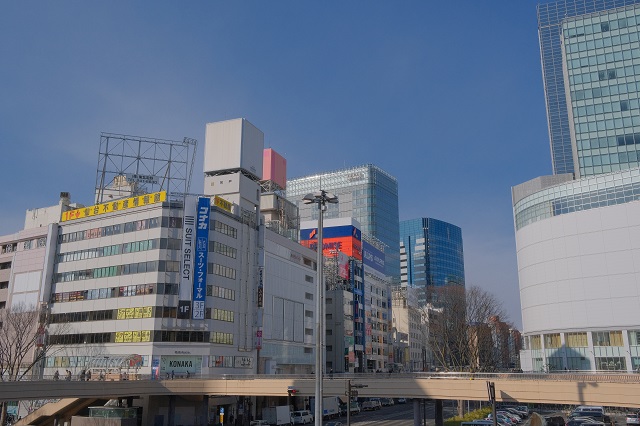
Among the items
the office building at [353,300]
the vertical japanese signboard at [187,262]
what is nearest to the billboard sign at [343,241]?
the office building at [353,300]

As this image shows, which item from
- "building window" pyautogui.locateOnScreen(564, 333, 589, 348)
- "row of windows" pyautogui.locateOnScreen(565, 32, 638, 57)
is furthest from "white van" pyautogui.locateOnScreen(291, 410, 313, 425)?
"row of windows" pyautogui.locateOnScreen(565, 32, 638, 57)

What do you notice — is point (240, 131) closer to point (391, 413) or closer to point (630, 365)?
point (391, 413)

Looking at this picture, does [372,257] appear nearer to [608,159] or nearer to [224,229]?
[608,159]

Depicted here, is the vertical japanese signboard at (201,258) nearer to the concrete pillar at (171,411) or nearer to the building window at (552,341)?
the concrete pillar at (171,411)

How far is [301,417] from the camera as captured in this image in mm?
73000

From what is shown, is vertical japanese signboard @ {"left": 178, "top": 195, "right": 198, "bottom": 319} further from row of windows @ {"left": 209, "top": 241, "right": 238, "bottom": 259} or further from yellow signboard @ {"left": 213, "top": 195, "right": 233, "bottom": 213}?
yellow signboard @ {"left": 213, "top": 195, "right": 233, "bottom": 213}

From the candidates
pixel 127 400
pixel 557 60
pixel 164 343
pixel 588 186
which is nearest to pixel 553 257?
pixel 588 186

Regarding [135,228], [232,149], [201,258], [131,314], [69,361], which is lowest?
[69,361]

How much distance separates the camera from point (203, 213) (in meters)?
74.5

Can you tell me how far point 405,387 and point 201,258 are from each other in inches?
1324

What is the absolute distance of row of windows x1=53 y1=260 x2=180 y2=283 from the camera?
73250 mm

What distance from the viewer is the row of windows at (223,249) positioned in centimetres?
7594

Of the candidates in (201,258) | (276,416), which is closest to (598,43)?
(201,258)

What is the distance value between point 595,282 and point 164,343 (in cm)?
6036
